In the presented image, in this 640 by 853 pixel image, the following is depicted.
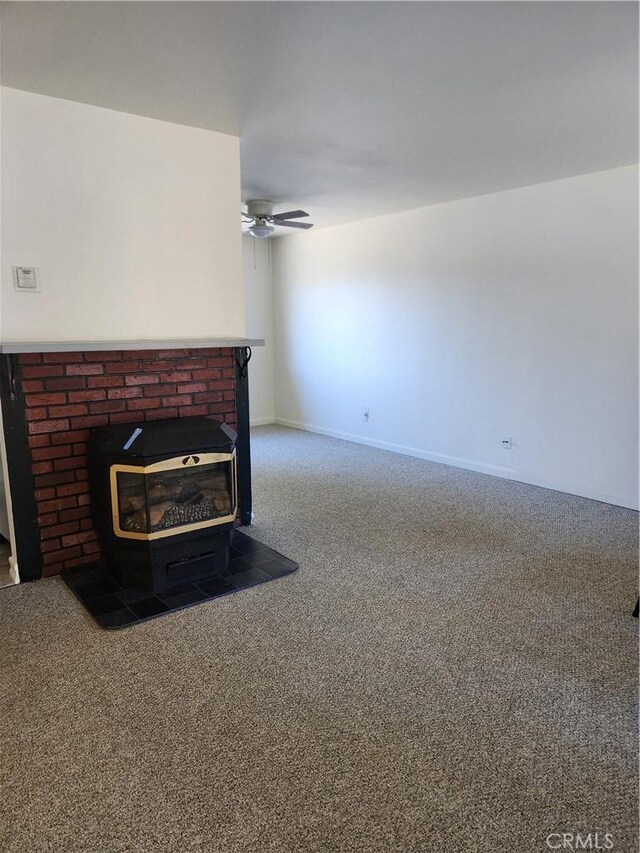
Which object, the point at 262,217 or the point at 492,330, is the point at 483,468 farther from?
the point at 262,217

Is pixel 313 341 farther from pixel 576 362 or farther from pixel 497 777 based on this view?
pixel 497 777

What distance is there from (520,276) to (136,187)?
117 inches

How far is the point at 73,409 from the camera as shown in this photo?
2898mm

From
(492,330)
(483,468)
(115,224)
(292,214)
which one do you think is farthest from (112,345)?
(483,468)

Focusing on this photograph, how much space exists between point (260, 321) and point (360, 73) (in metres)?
4.72

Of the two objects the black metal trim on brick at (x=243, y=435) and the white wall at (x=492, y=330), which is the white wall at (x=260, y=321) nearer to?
the white wall at (x=492, y=330)

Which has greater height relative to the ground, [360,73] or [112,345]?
[360,73]

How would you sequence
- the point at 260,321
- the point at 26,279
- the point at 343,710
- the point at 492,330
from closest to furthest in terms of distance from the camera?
the point at 343,710
the point at 26,279
the point at 492,330
the point at 260,321

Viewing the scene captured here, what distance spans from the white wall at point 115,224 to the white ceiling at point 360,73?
0.15 meters

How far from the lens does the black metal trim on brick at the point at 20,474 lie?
2688 mm

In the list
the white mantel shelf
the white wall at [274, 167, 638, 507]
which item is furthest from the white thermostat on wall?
the white wall at [274, 167, 638, 507]

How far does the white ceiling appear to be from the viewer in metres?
1.89

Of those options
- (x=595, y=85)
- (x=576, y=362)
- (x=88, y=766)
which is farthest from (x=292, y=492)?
(x=595, y=85)

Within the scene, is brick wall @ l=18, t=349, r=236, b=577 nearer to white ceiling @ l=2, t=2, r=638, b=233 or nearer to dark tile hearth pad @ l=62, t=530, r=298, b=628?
dark tile hearth pad @ l=62, t=530, r=298, b=628
